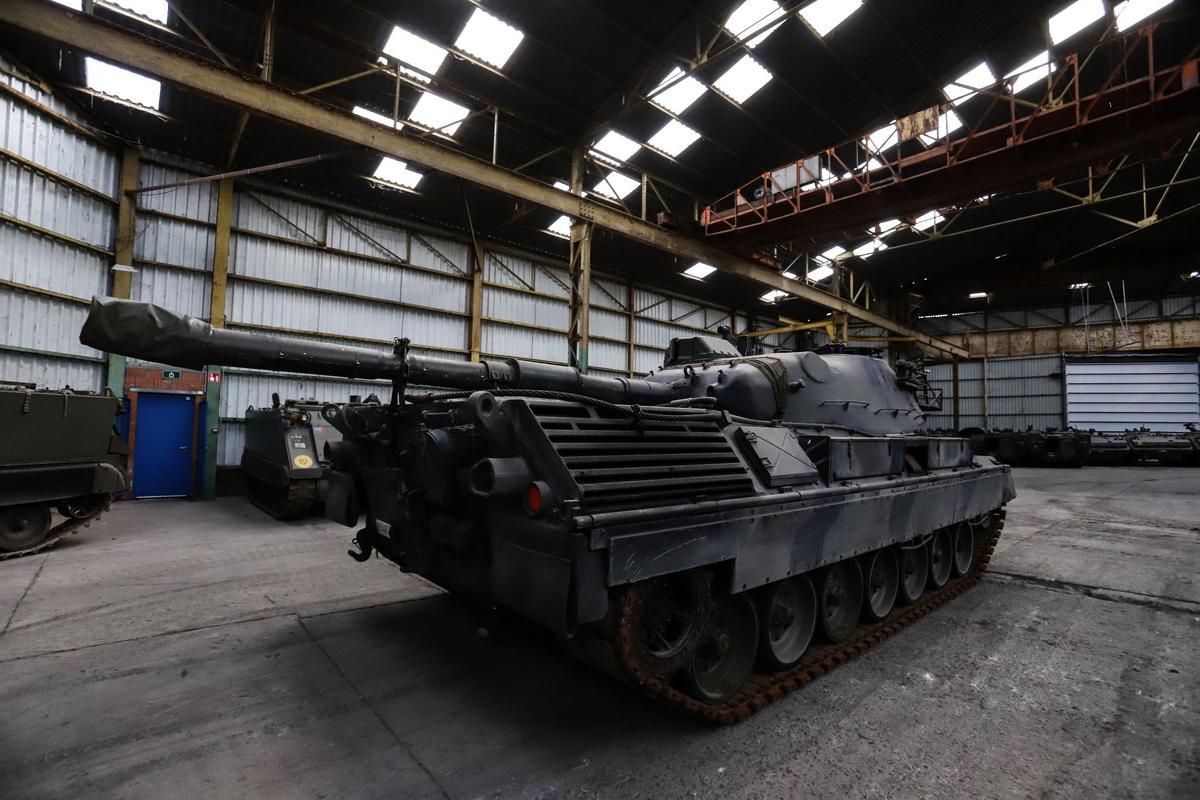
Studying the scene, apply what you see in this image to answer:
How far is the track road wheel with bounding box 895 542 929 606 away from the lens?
5425mm

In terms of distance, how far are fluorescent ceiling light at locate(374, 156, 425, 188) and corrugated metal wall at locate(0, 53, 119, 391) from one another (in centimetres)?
486

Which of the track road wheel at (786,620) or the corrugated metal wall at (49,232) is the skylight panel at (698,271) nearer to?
the corrugated metal wall at (49,232)

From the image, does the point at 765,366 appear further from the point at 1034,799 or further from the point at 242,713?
the point at 242,713

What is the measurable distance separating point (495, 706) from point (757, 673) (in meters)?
1.69

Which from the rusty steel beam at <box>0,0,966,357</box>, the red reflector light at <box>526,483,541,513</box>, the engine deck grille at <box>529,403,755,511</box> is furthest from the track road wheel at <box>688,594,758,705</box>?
the rusty steel beam at <box>0,0,966,357</box>

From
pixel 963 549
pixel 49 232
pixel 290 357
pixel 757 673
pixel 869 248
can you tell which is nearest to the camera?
pixel 290 357

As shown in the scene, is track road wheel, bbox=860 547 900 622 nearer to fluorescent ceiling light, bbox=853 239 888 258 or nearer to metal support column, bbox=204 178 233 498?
metal support column, bbox=204 178 233 498

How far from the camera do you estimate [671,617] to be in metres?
3.30

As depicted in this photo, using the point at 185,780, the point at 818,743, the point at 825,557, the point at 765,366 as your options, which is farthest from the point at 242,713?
the point at 765,366

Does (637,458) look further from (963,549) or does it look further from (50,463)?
(50,463)

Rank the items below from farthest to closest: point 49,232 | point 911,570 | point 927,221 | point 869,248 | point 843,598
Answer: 1. point 869,248
2. point 927,221
3. point 49,232
4. point 911,570
5. point 843,598

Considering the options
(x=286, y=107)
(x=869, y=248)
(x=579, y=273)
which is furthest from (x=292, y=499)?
(x=869, y=248)

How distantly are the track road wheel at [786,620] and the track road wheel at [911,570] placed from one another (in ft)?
5.21

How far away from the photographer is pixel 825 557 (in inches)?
160
